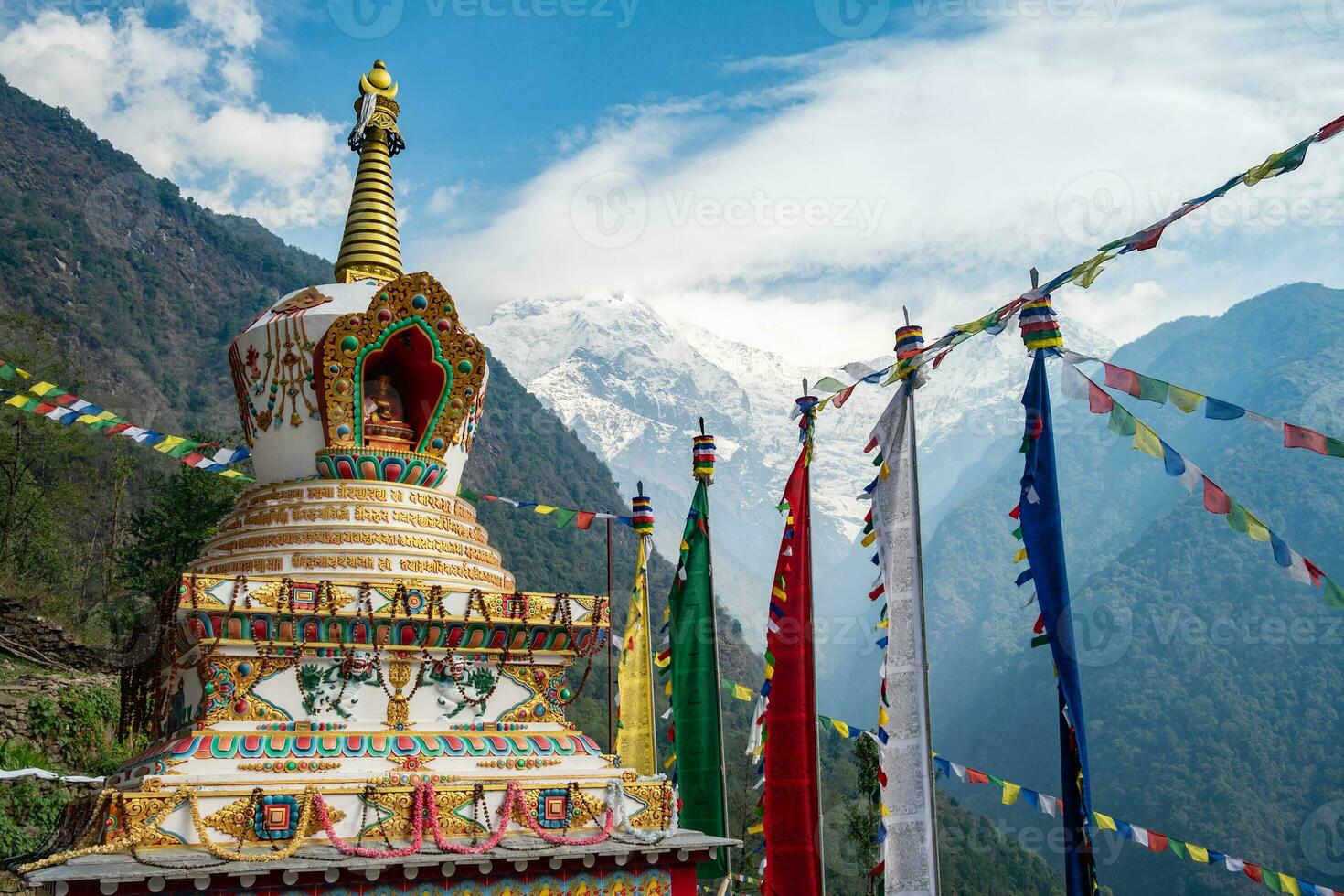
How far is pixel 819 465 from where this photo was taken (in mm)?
167375

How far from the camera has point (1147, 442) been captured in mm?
7266

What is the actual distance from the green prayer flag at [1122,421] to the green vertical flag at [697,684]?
540cm

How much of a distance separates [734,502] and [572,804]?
146632 millimetres

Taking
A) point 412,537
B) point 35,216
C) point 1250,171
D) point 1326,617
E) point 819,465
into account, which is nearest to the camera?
point 1250,171

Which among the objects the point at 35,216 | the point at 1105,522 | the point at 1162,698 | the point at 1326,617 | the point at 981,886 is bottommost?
the point at 981,886

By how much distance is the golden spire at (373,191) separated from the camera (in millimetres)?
11609

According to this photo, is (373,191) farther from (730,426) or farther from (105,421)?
(730,426)

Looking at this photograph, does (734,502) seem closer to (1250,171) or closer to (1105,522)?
(1105,522)

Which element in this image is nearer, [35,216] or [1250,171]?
[1250,171]

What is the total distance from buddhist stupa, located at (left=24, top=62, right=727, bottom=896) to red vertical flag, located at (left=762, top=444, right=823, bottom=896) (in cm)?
74

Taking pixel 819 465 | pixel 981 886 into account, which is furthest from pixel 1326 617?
pixel 819 465
